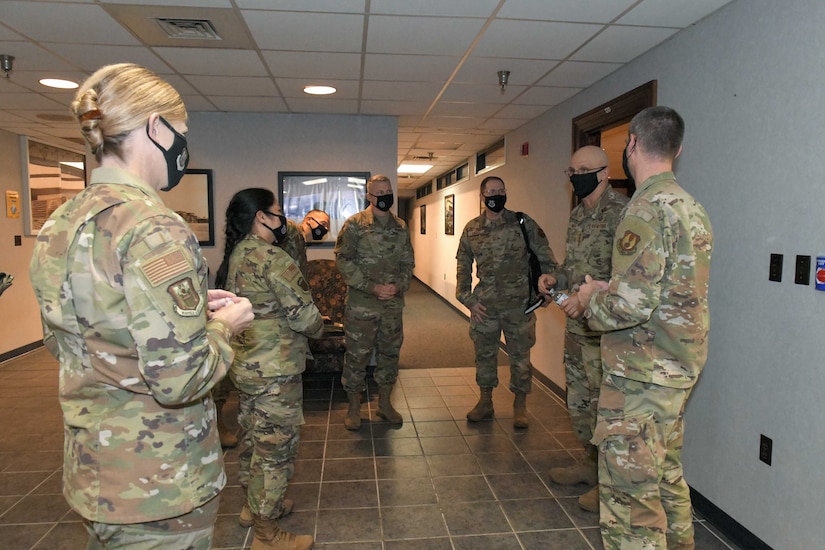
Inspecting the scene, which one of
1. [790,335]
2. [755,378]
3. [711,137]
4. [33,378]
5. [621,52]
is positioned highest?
[621,52]

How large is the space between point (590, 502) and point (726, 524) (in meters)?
0.64

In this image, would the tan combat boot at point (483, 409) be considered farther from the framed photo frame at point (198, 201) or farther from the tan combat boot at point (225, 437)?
the framed photo frame at point (198, 201)

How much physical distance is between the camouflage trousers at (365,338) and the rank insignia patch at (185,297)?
2862mm

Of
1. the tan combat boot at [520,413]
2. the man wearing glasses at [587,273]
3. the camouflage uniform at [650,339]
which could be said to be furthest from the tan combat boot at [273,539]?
the tan combat boot at [520,413]

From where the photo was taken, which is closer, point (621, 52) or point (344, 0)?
point (344, 0)

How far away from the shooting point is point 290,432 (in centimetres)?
229

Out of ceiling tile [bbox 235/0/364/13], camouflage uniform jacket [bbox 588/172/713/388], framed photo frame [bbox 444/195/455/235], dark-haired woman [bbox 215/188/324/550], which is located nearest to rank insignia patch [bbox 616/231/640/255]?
camouflage uniform jacket [bbox 588/172/713/388]

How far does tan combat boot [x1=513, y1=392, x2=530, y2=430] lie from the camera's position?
12.8 feet

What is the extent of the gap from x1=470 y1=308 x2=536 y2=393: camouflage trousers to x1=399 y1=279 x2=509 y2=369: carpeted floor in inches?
68.4

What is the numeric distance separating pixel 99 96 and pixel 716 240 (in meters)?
2.74

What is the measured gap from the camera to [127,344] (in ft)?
3.66

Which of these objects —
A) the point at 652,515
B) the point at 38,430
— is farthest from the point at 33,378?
the point at 652,515

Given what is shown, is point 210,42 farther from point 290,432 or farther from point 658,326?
point 658,326

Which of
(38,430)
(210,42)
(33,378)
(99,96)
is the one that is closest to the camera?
(99,96)
